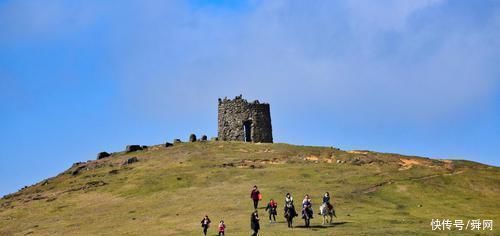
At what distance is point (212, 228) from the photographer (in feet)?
168

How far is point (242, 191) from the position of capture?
67000 mm

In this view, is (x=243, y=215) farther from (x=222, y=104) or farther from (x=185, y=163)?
(x=222, y=104)

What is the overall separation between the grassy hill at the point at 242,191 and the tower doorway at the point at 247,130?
7578 millimetres

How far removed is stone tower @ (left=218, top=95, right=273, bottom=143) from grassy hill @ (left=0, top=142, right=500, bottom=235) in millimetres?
6887

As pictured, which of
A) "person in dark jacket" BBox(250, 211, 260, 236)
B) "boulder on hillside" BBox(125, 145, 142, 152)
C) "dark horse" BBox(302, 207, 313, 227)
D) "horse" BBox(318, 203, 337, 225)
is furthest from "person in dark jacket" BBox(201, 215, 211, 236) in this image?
"boulder on hillside" BBox(125, 145, 142, 152)

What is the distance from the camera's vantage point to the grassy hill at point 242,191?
177 feet

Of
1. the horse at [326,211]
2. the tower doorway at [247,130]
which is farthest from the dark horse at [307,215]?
the tower doorway at [247,130]

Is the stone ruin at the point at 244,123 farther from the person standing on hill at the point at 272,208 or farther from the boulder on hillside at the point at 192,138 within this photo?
the person standing on hill at the point at 272,208

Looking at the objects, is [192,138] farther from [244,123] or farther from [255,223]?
[255,223]

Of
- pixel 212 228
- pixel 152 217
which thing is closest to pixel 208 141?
pixel 152 217

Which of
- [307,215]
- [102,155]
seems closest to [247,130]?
[102,155]

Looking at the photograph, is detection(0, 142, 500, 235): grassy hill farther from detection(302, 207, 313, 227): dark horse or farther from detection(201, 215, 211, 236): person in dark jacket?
detection(201, 215, 211, 236): person in dark jacket

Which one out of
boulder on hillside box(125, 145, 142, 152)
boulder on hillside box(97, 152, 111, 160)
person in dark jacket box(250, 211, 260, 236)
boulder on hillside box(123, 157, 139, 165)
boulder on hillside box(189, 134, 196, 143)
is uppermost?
boulder on hillside box(189, 134, 196, 143)

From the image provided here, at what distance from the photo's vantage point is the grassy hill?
177 ft
